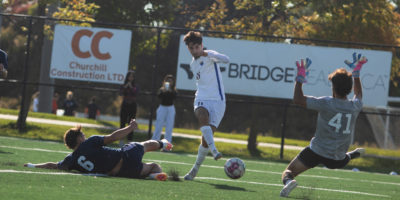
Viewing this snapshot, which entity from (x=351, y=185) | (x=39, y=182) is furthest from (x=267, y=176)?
(x=39, y=182)

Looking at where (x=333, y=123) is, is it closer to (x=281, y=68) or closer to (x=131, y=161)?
(x=131, y=161)

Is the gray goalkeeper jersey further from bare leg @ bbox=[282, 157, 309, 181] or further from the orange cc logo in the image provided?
the orange cc logo

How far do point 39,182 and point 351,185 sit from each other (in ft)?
17.8

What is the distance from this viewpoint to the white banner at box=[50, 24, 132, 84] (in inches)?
656

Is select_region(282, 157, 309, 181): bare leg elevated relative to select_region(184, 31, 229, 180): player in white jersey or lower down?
lower down

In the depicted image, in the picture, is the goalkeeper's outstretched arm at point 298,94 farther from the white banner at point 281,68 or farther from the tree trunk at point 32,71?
the tree trunk at point 32,71

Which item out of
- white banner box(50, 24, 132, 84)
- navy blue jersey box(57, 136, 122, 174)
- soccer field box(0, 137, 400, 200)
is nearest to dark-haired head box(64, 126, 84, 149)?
navy blue jersey box(57, 136, 122, 174)

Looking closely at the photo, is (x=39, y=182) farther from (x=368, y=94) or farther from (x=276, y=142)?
(x=276, y=142)

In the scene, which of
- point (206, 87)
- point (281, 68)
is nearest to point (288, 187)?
point (206, 87)

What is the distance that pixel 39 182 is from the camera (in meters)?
6.83

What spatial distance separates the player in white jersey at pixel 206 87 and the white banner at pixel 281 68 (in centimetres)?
718

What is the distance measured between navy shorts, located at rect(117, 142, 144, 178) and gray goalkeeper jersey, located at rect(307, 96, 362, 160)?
7.58ft

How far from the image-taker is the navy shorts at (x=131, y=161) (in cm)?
800

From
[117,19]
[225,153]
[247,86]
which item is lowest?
[225,153]
